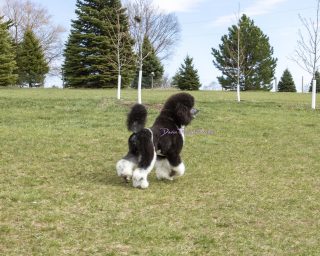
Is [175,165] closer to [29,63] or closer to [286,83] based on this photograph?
[29,63]

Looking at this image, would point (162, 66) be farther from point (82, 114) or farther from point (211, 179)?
point (211, 179)

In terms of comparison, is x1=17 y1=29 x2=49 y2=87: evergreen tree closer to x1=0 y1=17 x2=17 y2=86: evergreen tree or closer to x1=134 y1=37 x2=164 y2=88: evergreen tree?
x1=0 y1=17 x2=17 y2=86: evergreen tree

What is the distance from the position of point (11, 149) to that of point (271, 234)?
18.6ft

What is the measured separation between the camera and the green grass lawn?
13.2 ft

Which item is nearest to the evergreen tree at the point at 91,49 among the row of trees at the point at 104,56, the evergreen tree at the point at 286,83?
the row of trees at the point at 104,56

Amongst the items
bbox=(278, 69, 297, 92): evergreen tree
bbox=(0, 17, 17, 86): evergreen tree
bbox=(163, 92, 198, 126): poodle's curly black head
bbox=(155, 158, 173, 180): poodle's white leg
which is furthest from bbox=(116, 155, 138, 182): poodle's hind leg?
bbox=(278, 69, 297, 92): evergreen tree

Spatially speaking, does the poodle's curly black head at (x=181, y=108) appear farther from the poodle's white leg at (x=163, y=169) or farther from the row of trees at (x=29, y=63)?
the row of trees at (x=29, y=63)

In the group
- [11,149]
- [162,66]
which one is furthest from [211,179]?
[162,66]

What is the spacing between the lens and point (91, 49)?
108 ft

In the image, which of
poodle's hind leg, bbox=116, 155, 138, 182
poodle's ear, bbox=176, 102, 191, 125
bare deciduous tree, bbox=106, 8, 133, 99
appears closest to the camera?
poodle's hind leg, bbox=116, 155, 138, 182

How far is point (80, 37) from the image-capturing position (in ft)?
109

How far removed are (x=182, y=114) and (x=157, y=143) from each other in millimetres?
606

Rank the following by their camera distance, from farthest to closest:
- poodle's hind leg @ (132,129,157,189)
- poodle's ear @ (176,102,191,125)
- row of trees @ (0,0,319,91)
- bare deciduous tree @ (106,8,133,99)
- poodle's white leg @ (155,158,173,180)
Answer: row of trees @ (0,0,319,91)
bare deciduous tree @ (106,8,133,99)
poodle's white leg @ (155,158,173,180)
poodle's ear @ (176,102,191,125)
poodle's hind leg @ (132,129,157,189)

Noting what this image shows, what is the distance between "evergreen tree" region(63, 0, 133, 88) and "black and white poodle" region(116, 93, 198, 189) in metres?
26.4
